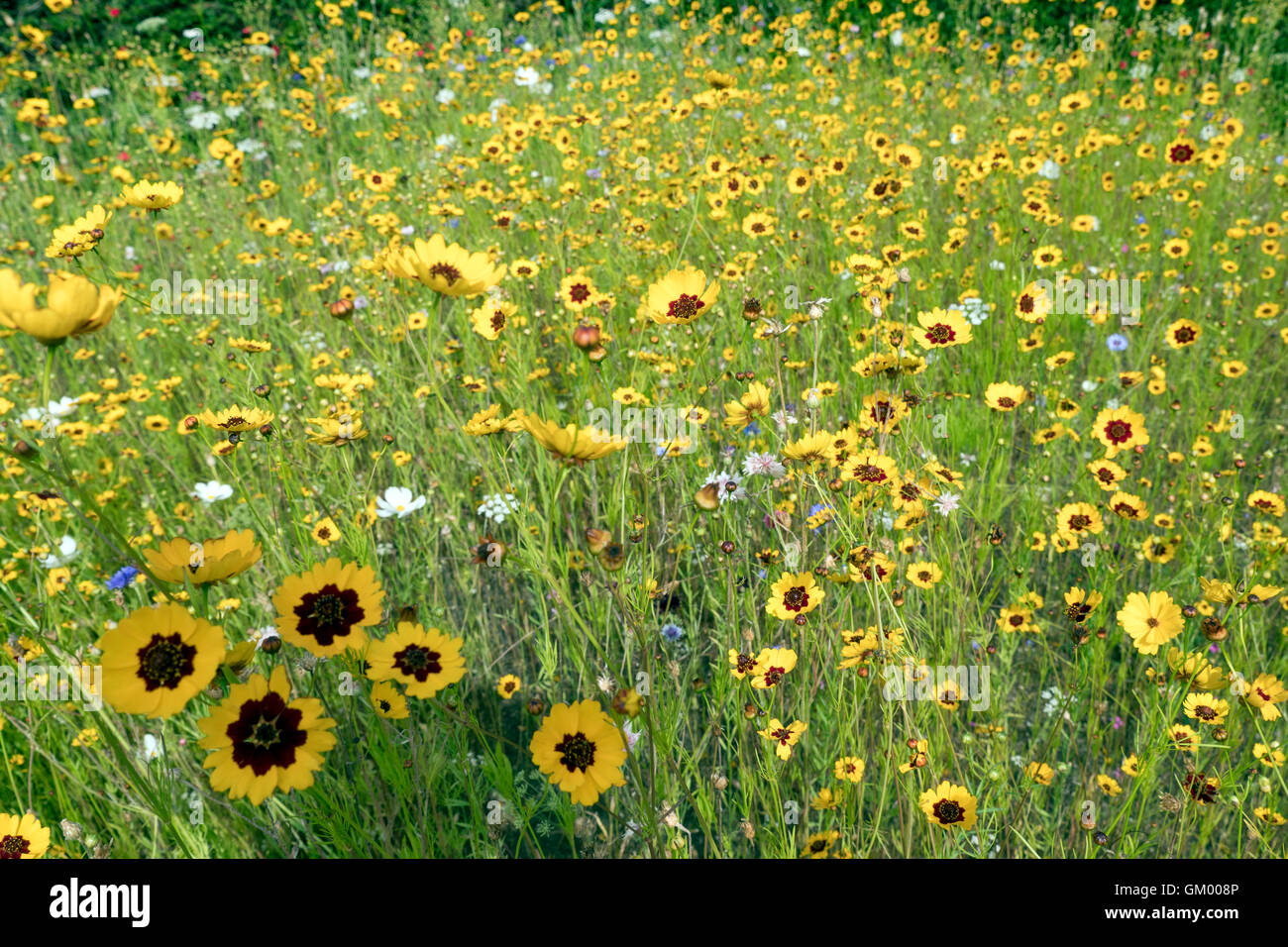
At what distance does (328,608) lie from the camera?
832 millimetres

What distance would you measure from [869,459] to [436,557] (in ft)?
3.70

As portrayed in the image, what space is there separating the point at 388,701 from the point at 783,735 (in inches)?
23.5

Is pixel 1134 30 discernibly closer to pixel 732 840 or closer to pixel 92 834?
pixel 732 840

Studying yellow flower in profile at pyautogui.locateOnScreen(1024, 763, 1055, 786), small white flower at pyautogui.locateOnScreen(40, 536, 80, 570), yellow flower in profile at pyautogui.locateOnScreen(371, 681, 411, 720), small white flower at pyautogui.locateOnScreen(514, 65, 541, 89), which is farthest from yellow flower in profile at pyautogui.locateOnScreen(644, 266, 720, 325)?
small white flower at pyautogui.locateOnScreen(514, 65, 541, 89)

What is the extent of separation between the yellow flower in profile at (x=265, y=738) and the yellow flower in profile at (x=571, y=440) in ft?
1.18

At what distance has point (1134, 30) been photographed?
4633 millimetres

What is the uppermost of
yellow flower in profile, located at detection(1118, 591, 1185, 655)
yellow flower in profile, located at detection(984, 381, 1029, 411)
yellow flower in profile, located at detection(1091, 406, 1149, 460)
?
yellow flower in profile, located at detection(984, 381, 1029, 411)

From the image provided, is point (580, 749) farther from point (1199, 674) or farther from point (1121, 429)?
point (1121, 429)

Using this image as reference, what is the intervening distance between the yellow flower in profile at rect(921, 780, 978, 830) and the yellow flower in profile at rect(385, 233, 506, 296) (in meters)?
0.98

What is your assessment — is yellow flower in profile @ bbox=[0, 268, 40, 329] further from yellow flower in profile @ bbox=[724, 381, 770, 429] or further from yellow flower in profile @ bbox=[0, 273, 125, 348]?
yellow flower in profile @ bbox=[724, 381, 770, 429]

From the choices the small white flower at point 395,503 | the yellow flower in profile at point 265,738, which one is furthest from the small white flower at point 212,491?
the yellow flower in profile at point 265,738

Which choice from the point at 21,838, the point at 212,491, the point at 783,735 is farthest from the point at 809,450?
the point at 212,491

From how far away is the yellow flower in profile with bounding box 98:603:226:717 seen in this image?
2.19 ft
